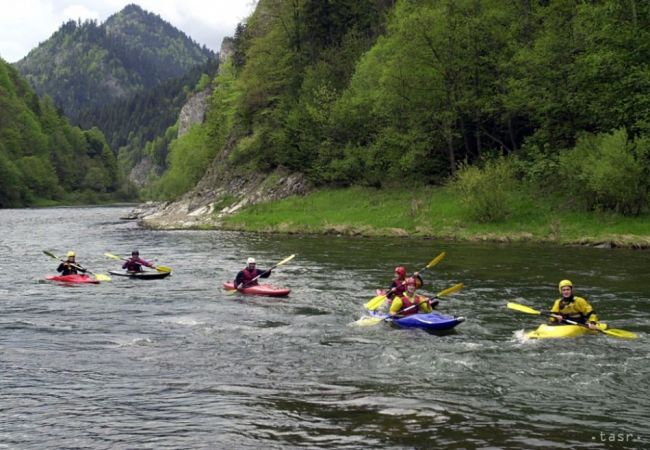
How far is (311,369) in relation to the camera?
13070 mm

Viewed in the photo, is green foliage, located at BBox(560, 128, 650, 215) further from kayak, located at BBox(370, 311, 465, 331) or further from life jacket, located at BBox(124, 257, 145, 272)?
life jacket, located at BBox(124, 257, 145, 272)

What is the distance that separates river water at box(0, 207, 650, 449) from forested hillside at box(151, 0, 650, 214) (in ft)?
53.7

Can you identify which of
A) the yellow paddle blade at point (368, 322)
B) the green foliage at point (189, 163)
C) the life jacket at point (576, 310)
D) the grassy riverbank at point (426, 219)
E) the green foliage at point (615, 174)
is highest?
the green foliage at point (189, 163)

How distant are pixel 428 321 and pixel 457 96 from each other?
35155 mm

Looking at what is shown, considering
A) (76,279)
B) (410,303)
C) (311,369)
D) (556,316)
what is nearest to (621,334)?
(556,316)

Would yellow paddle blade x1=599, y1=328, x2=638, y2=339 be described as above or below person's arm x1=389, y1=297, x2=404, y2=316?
below

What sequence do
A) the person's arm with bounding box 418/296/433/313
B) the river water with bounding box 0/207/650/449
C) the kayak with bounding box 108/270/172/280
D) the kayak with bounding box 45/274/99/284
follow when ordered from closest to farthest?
the river water with bounding box 0/207/650/449 → the person's arm with bounding box 418/296/433/313 → the kayak with bounding box 45/274/99/284 → the kayak with bounding box 108/270/172/280

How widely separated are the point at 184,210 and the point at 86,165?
332 ft

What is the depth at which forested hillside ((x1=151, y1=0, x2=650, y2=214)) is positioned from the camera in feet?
128

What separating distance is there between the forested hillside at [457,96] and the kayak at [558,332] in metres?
21.8

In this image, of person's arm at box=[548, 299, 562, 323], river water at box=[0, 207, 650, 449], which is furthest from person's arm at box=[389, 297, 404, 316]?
person's arm at box=[548, 299, 562, 323]

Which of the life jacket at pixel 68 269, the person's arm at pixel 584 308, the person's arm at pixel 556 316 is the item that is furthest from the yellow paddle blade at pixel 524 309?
the life jacket at pixel 68 269

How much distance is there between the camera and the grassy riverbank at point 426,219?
34.9 metres

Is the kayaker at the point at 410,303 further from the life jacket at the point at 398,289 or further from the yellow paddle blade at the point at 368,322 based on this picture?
the life jacket at the point at 398,289
